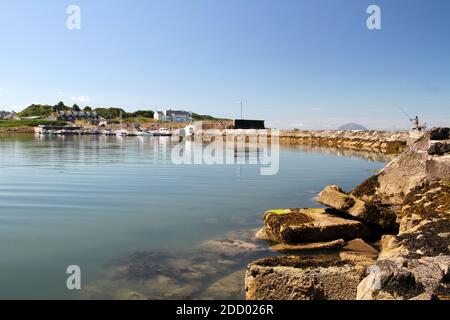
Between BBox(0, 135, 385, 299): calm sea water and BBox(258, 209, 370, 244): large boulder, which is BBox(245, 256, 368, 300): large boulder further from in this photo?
BBox(258, 209, 370, 244): large boulder

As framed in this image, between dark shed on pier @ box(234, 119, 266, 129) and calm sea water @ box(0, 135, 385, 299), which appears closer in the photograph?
calm sea water @ box(0, 135, 385, 299)

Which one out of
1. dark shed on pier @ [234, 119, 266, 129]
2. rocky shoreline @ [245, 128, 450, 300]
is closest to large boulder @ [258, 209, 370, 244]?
rocky shoreline @ [245, 128, 450, 300]

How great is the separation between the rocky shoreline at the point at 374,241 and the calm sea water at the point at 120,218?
1.63m

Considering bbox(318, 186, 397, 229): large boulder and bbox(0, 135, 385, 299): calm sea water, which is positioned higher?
bbox(318, 186, 397, 229): large boulder

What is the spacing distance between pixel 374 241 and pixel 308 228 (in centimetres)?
216

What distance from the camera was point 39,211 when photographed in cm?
1522

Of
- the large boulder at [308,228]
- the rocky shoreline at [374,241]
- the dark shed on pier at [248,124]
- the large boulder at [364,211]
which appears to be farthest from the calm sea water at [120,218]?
the dark shed on pier at [248,124]

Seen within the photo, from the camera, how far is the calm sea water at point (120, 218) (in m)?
8.71

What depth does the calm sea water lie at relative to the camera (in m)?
8.71

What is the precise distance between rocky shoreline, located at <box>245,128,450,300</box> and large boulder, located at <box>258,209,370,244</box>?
28 millimetres

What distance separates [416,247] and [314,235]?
4.25 meters

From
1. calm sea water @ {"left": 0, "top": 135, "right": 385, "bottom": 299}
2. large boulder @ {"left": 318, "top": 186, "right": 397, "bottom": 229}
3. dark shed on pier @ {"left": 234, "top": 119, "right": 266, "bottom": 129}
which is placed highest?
dark shed on pier @ {"left": 234, "top": 119, "right": 266, "bottom": 129}
